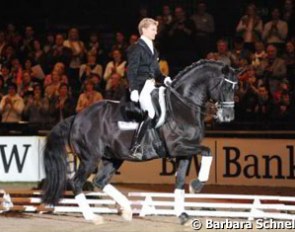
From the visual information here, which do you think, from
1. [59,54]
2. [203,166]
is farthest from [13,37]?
[203,166]

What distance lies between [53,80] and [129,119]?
6.57 metres

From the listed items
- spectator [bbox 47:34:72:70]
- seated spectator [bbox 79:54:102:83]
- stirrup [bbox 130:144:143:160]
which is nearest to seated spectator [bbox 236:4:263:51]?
seated spectator [bbox 79:54:102:83]

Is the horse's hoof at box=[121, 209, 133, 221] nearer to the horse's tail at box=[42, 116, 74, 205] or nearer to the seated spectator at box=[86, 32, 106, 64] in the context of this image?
the horse's tail at box=[42, 116, 74, 205]

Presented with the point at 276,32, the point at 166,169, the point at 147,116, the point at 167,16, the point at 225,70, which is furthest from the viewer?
the point at 167,16

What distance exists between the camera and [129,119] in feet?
41.3

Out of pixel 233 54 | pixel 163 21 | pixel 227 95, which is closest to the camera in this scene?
pixel 227 95

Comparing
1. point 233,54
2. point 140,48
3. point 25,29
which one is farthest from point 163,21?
point 140,48

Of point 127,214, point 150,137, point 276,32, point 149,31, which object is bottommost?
point 127,214

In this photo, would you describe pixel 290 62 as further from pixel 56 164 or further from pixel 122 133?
pixel 56 164

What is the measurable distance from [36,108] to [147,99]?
6386 millimetres

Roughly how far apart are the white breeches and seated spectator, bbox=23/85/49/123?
20.1 ft

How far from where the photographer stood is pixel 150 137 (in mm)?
12383

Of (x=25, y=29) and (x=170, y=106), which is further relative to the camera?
(x=25, y=29)

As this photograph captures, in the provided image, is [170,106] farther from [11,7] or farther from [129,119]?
[11,7]
